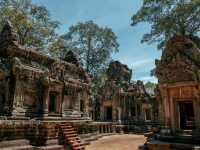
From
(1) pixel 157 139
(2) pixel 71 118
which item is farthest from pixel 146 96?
(1) pixel 157 139

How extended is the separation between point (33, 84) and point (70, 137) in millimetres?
4816

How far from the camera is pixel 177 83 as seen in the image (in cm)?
1003

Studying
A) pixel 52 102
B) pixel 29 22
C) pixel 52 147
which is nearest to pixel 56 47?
pixel 29 22

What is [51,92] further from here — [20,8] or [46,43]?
[20,8]

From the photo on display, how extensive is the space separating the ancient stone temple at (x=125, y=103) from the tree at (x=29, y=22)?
33.4 ft

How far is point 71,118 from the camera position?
649 inches

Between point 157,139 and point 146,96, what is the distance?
672 inches

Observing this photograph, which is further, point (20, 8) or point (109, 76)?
point (109, 76)

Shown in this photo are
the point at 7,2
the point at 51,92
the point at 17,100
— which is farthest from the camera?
the point at 7,2

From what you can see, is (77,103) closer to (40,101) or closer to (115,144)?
(40,101)

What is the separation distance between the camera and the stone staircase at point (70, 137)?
11.1m

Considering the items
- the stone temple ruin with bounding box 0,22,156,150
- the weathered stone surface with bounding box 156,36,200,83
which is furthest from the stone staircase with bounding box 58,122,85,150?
the weathered stone surface with bounding box 156,36,200,83

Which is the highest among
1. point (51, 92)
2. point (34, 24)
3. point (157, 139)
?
point (34, 24)

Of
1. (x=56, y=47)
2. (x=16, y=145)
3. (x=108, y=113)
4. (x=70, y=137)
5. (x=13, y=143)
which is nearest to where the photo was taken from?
(x=13, y=143)
